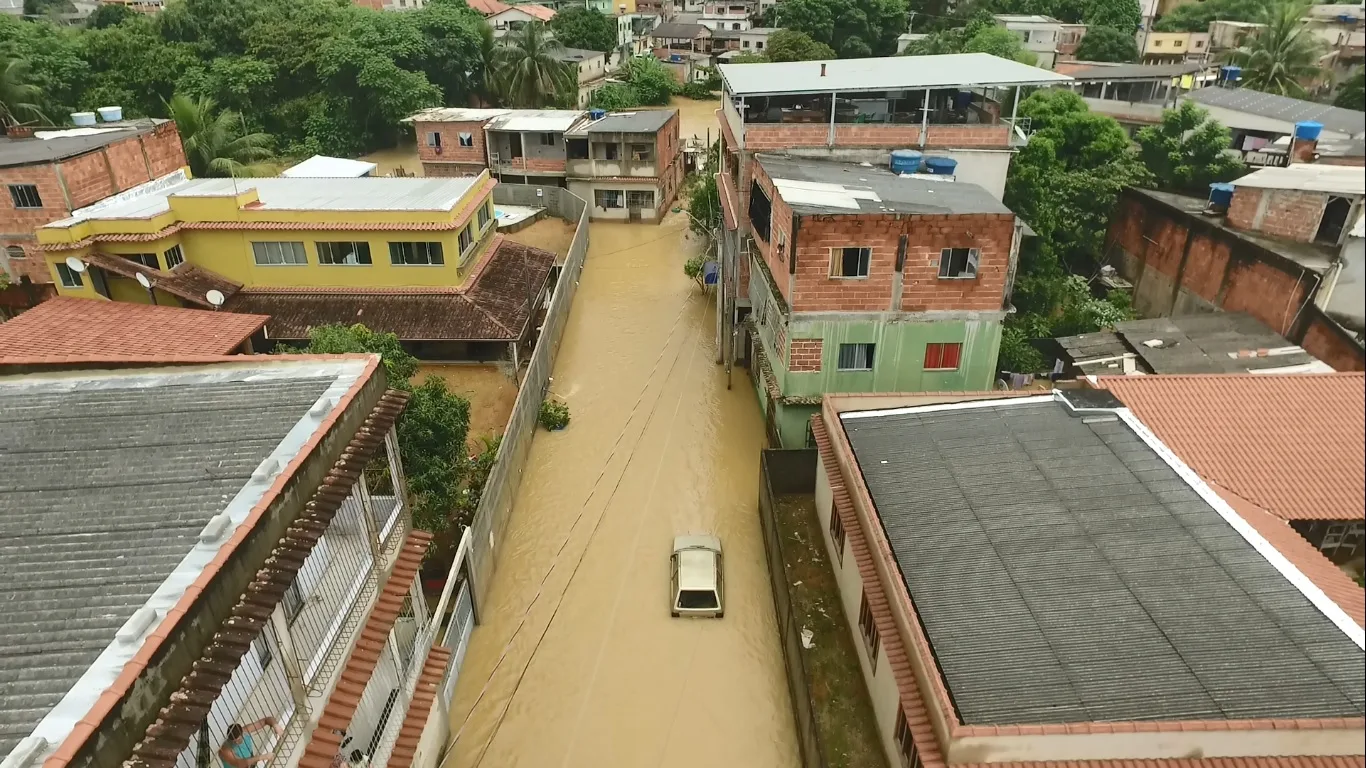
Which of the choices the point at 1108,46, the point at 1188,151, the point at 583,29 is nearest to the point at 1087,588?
the point at 1188,151

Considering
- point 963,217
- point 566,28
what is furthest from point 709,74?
point 963,217

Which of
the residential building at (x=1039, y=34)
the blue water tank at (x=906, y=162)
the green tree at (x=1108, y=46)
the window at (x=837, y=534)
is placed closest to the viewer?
the window at (x=837, y=534)

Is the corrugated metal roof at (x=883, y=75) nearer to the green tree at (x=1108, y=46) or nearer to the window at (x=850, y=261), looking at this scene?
the window at (x=850, y=261)

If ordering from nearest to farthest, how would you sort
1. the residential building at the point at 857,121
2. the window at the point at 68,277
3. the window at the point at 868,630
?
the window at the point at 868,630, the residential building at the point at 857,121, the window at the point at 68,277

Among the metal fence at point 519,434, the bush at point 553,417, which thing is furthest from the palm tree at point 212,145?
the bush at point 553,417

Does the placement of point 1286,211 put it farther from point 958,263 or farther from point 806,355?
point 806,355

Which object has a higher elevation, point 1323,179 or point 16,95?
point 1323,179

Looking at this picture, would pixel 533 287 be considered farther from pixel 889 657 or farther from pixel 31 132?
pixel 31 132
